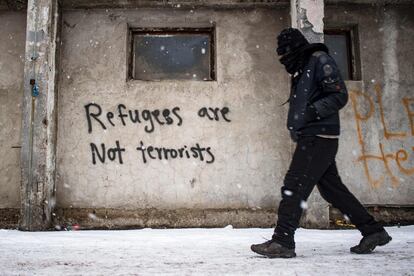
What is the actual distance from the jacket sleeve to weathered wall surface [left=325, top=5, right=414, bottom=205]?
3067mm

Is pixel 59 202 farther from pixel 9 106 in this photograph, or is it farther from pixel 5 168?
pixel 9 106

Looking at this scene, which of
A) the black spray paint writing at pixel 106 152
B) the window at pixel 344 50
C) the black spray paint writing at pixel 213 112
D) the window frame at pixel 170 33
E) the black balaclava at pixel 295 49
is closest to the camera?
the black balaclava at pixel 295 49

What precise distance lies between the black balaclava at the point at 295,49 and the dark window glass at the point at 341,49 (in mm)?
3302

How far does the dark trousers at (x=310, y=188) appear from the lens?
252cm

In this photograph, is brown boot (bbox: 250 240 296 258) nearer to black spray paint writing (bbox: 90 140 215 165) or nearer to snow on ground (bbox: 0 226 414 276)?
snow on ground (bbox: 0 226 414 276)

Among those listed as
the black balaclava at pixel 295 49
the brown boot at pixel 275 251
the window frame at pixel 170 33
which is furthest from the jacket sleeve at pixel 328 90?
the window frame at pixel 170 33

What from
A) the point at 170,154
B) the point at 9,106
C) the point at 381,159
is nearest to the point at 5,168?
the point at 9,106

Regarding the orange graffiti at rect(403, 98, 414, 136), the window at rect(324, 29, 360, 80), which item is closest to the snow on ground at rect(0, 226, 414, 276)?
the orange graffiti at rect(403, 98, 414, 136)

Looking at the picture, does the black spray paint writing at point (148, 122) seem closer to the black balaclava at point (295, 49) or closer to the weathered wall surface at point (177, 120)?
the weathered wall surface at point (177, 120)

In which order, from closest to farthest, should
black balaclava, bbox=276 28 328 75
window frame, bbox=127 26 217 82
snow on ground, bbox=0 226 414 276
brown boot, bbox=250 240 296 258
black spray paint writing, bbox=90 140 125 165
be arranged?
snow on ground, bbox=0 226 414 276, brown boot, bbox=250 240 296 258, black balaclava, bbox=276 28 328 75, black spray paint writing, bbox=90 140 125 165, window frame, bbox=127 26 217 82

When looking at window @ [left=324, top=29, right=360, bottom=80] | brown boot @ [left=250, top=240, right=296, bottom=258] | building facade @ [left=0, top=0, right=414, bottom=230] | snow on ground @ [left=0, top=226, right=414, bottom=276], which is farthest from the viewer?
window @ [left=324, top=29, right=360, bottom=80]

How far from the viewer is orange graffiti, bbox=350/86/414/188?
5.43 metres

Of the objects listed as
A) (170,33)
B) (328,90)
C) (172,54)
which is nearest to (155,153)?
(172,54)

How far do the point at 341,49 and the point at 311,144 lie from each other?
3.83 m
